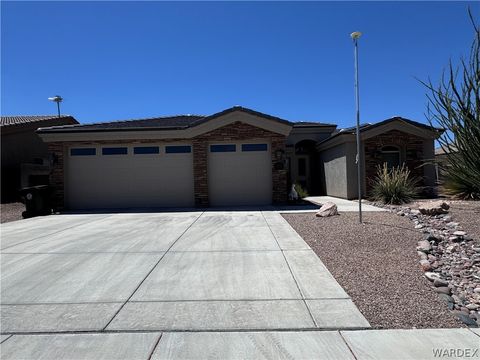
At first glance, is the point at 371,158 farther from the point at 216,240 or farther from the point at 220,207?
the point at 216,240

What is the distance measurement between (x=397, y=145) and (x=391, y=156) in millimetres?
564

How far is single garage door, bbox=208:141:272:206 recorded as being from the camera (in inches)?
623

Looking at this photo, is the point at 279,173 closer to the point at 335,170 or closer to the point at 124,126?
the point at 335,170

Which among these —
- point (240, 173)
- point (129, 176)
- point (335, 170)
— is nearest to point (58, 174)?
point (129, 176)

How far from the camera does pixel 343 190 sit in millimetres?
18219

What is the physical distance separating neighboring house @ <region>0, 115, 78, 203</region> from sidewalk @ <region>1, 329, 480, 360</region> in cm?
1809

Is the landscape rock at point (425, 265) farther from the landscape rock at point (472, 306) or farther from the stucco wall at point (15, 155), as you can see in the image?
the stucco wall at point (15, 155)

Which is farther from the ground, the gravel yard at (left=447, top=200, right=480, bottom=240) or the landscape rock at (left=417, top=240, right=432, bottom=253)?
the gravel yard at (left=447, top=200, right=480, bottom=240)

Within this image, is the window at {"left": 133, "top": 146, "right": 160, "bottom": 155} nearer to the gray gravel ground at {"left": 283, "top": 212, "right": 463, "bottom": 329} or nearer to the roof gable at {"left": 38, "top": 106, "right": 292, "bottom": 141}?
the roof gable at {"left": 38, "top": 106, "right": 292, "bottom": 141}

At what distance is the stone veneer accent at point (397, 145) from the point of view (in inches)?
689

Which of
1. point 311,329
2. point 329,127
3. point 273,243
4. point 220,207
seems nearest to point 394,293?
point 311,329

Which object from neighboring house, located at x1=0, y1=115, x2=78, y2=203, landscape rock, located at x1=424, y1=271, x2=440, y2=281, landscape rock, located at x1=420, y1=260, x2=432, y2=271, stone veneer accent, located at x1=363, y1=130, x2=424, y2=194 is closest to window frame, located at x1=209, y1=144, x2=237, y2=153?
stone veneer accent, located at x1=363, y1=130, x2=424, y2=194

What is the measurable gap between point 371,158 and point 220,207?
733 cm

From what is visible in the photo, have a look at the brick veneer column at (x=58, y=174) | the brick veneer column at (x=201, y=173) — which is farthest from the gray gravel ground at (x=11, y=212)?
the brick veneer column at (x=201, y=173)
